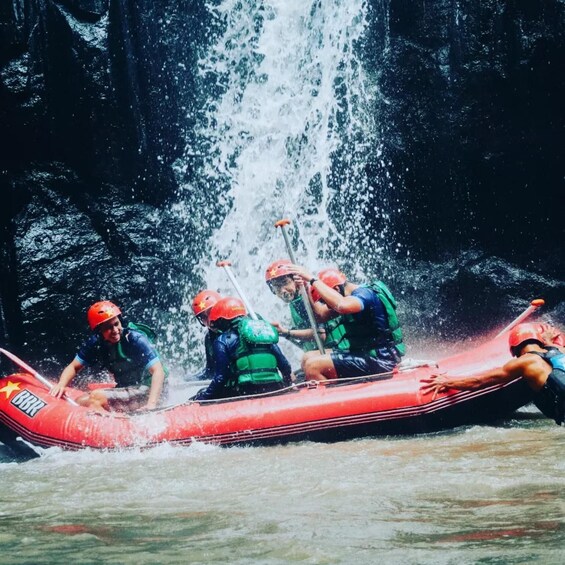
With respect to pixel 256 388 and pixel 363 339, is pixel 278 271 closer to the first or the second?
pixel 363 339

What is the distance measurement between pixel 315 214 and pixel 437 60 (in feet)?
10.7

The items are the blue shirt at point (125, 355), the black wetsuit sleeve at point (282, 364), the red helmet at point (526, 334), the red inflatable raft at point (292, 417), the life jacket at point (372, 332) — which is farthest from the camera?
the blue shirt at point (125, 355)

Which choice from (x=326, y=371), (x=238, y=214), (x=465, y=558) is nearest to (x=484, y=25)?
(x=238, y=214)

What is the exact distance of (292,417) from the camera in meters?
6.02

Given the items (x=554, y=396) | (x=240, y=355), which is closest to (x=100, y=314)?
(x=240, y=355)

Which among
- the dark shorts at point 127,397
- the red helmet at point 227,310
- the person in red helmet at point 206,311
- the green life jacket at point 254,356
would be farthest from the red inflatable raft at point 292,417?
the person in red helmet at point 206,311

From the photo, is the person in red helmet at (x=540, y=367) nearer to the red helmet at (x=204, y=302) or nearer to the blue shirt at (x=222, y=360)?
the blue shirt at (x=222, y=360)

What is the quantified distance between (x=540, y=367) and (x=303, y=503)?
2.11m

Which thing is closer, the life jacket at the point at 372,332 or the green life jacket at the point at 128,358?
the life jacket at the point at 372,332

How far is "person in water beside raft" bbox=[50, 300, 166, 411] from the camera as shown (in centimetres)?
688

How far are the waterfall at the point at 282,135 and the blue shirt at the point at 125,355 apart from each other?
5.28 meters

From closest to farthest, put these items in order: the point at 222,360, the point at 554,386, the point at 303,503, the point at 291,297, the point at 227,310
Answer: the point at 303,503 < the point at 554,386 < the point at 222,360 < the point at 227,310 < the point at 291,297

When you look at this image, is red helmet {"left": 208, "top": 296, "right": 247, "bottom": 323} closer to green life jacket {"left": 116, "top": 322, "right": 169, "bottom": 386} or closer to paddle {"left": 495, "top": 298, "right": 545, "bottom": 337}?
green life jacket {"left": 116, "top": 322, "right": 169, "bottom": 386}

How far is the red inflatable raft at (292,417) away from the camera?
5965mm
